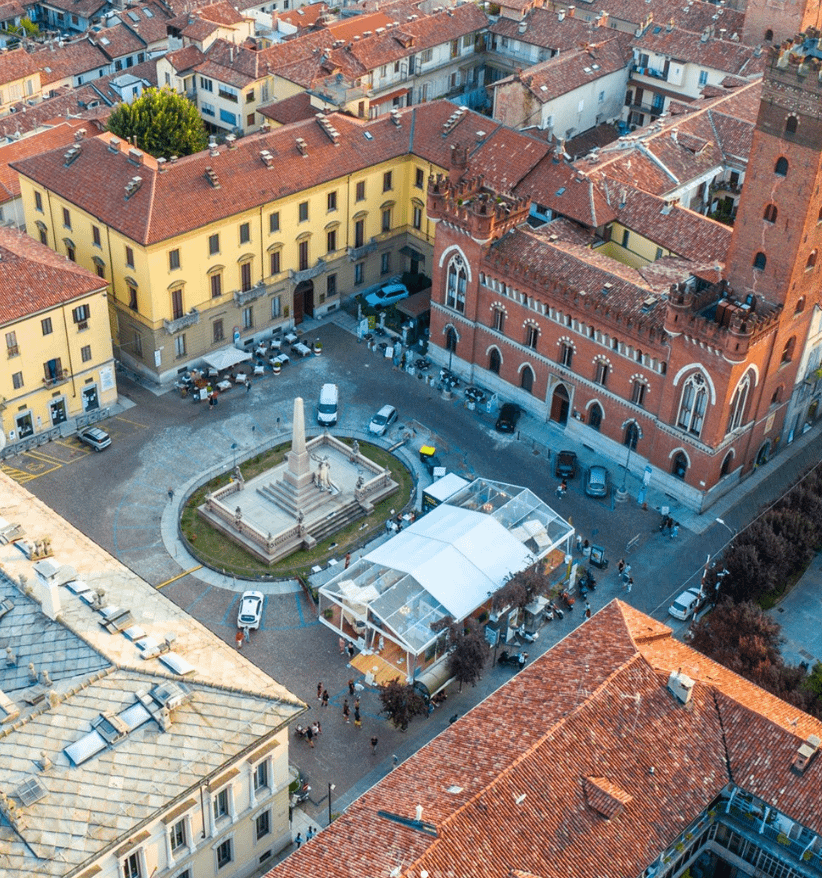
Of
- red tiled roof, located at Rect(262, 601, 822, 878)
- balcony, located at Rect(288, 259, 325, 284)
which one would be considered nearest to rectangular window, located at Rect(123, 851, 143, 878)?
red tiled roof, located at Rect(262, 601, 822, 878)

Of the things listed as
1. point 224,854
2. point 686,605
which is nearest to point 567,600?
point 686,605

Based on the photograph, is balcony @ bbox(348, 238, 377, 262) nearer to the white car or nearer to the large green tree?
the large green tree

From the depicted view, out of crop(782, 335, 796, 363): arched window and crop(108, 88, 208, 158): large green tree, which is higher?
crop(108, 88, 208, 158): large green tree

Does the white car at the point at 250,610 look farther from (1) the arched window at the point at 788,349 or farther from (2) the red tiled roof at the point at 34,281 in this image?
(1) the arched window at the point at 788,349

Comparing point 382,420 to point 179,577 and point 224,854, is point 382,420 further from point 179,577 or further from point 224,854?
point 224,854

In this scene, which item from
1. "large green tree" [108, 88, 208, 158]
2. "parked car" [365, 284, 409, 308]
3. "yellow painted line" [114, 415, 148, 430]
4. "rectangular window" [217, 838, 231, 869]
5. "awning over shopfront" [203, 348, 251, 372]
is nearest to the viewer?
"rectangular window" [217, 838, 231, 869]

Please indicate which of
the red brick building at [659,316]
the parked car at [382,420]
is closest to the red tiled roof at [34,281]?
the parked car at [382,420]

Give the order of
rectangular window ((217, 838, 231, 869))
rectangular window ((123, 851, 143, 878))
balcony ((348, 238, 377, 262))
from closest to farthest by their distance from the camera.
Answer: rectangular window ((123, 851, 143, 878))
rectangular window ((217, 838, 231, 869))
balcony ((348, 238, 377, 262))
